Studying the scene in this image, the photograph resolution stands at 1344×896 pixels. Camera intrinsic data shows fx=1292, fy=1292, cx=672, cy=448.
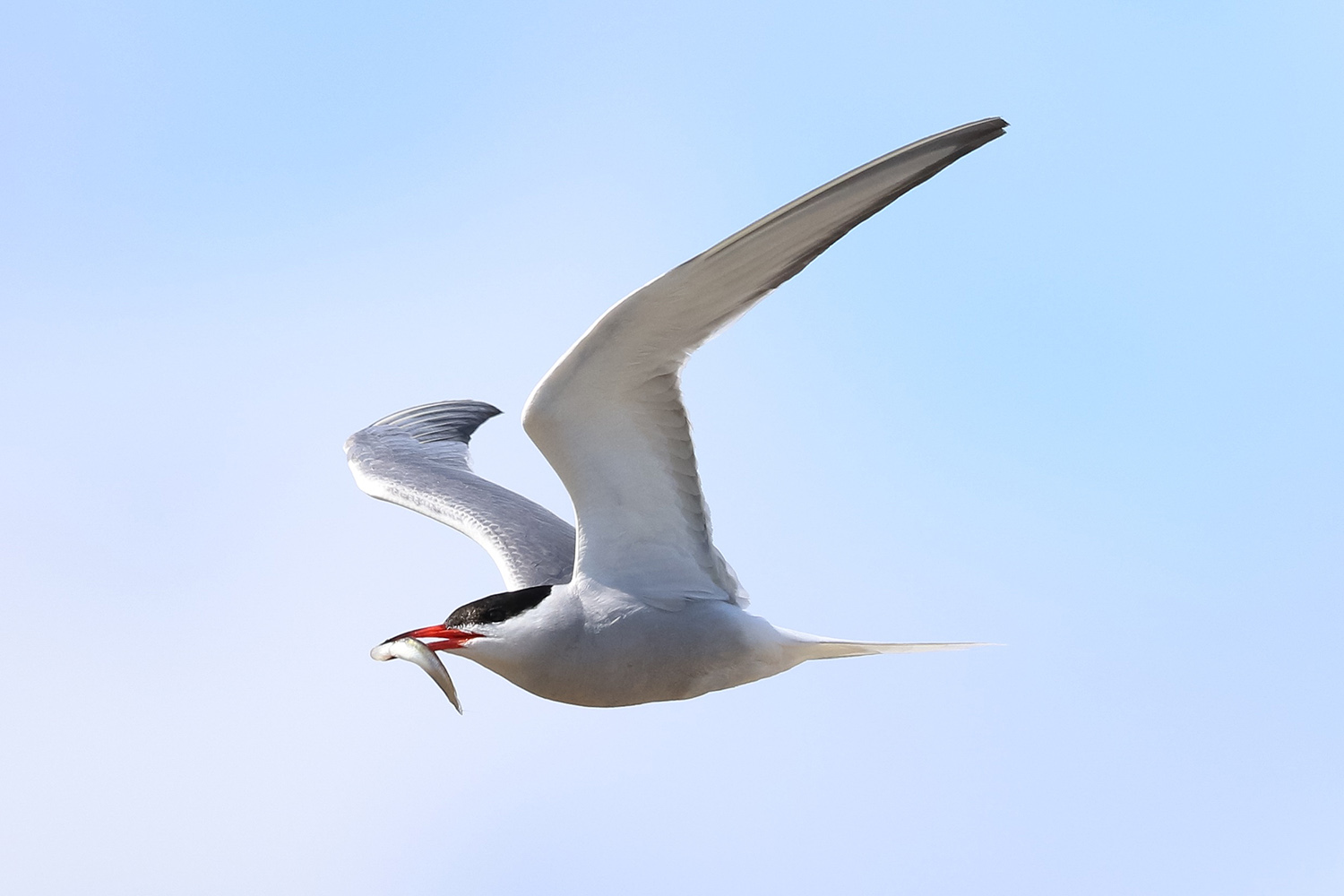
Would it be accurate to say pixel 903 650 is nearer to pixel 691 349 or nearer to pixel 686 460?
pixel 686 460

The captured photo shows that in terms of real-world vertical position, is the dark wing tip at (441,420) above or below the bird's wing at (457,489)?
above

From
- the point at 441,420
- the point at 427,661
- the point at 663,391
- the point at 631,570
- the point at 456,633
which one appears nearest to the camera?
the point at 663,391

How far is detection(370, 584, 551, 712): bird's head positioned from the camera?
5.57 m

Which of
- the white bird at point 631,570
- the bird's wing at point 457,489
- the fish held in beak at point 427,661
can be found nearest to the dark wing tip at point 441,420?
the bird's wing at point 457,489

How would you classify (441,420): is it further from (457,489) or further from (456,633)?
(456,633)

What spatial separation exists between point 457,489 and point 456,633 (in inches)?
91.2

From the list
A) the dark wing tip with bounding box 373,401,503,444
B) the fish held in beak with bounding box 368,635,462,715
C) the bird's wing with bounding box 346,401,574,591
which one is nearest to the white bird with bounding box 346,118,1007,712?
the fish held in beak with bounding box 368,635,462,715

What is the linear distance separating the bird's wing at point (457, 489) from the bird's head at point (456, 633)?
0.82m

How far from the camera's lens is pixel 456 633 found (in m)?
5.67

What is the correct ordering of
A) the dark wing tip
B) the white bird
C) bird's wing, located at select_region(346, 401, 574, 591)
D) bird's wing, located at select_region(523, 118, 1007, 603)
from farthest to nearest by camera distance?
the dark wing tip
bird's wing, located at select_region(346, 401, 574, 591)
the white bird
bird's wing, located at select_region(523, 118, 1007, 603)

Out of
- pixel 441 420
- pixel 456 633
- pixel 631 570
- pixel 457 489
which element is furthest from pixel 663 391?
pixel 441 420

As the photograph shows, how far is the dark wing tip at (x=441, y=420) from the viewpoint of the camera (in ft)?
29.3

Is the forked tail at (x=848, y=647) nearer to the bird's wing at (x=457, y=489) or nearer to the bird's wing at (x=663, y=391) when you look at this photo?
the bird's wing at (x=663, y=391)

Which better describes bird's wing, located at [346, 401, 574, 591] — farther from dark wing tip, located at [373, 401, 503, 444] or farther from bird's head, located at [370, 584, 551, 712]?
bird's head, located at [370, 584, 551, 712]
